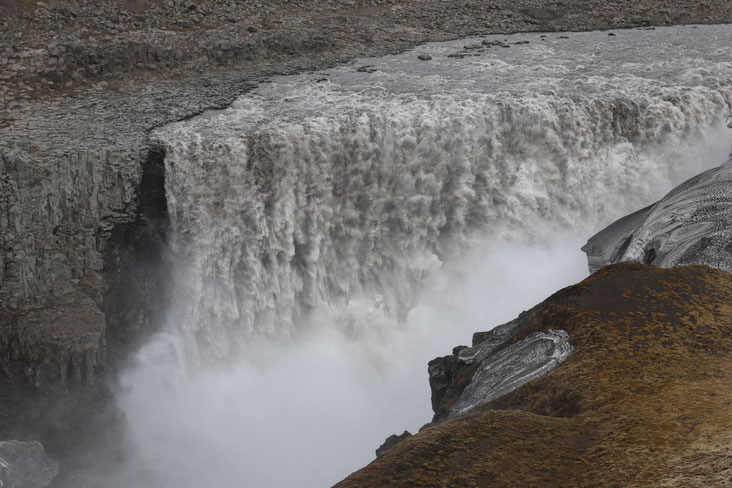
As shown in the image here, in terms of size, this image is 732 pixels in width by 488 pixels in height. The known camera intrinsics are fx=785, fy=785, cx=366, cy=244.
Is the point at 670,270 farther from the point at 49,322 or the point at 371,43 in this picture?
the point at 371,43

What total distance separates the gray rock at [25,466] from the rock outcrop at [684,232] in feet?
43.6

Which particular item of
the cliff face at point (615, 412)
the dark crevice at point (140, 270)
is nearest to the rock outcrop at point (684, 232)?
the cliff face at point (615, 412)

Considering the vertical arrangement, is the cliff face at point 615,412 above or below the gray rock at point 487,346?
below

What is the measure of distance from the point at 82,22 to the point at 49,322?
39.8 ft

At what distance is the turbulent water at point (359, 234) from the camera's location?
18.8m

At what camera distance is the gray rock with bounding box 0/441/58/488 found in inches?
659

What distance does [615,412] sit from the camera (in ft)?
30.1

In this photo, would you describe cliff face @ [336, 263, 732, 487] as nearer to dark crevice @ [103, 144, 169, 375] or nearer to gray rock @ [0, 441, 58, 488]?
dark crevice @ [103, 144, 169, 375]

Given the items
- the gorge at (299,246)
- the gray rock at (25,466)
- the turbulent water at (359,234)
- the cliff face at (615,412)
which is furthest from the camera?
the turbulent water at (359,234)

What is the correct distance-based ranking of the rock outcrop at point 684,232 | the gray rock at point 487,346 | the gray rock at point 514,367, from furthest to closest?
the rock outcrop at point 684,232, the gray rock at point 487,346, the gray rock at point 514,367

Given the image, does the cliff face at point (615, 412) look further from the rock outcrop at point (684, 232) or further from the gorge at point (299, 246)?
the gorge at point (299, 246)

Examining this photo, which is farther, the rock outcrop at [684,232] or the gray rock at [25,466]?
the gray rock at [25,466]

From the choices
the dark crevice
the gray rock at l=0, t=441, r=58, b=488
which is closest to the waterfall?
the dark crevice

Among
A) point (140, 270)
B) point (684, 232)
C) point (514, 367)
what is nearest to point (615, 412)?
point (514, 367)
